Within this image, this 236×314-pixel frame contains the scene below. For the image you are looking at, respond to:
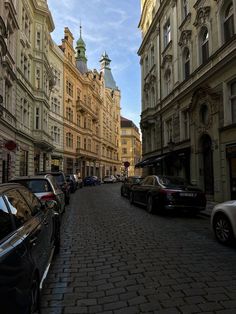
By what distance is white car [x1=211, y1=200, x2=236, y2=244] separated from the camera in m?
6.75

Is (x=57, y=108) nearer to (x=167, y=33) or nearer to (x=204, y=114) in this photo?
(x=167, y=33)

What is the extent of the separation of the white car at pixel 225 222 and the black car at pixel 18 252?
14.0 ft

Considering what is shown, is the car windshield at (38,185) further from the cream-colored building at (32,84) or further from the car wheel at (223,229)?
the cream-colored building at (32,84)

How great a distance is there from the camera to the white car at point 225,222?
6.75m

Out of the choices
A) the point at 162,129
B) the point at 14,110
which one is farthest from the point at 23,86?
the point at 162,129

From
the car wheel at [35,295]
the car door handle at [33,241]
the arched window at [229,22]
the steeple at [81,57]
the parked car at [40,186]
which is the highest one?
the steeple at [81,57]

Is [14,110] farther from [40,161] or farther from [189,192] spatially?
[189,192]

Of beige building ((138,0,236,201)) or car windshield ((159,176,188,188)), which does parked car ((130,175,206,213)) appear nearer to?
car windshield ((159,176,188,188))

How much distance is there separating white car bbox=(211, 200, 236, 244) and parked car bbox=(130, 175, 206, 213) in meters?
4.06

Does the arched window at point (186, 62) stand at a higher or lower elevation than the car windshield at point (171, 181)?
higher

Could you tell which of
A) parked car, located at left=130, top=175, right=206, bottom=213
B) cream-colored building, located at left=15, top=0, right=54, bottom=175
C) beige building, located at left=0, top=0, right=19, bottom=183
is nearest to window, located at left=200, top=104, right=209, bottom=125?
parked car, located at left=130, top=175, right=206, bottom=213

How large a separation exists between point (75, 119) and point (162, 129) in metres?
25.8

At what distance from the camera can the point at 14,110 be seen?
23438 mm

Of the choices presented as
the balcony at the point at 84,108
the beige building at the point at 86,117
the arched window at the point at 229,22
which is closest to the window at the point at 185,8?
the arched window at the point at 229,22
